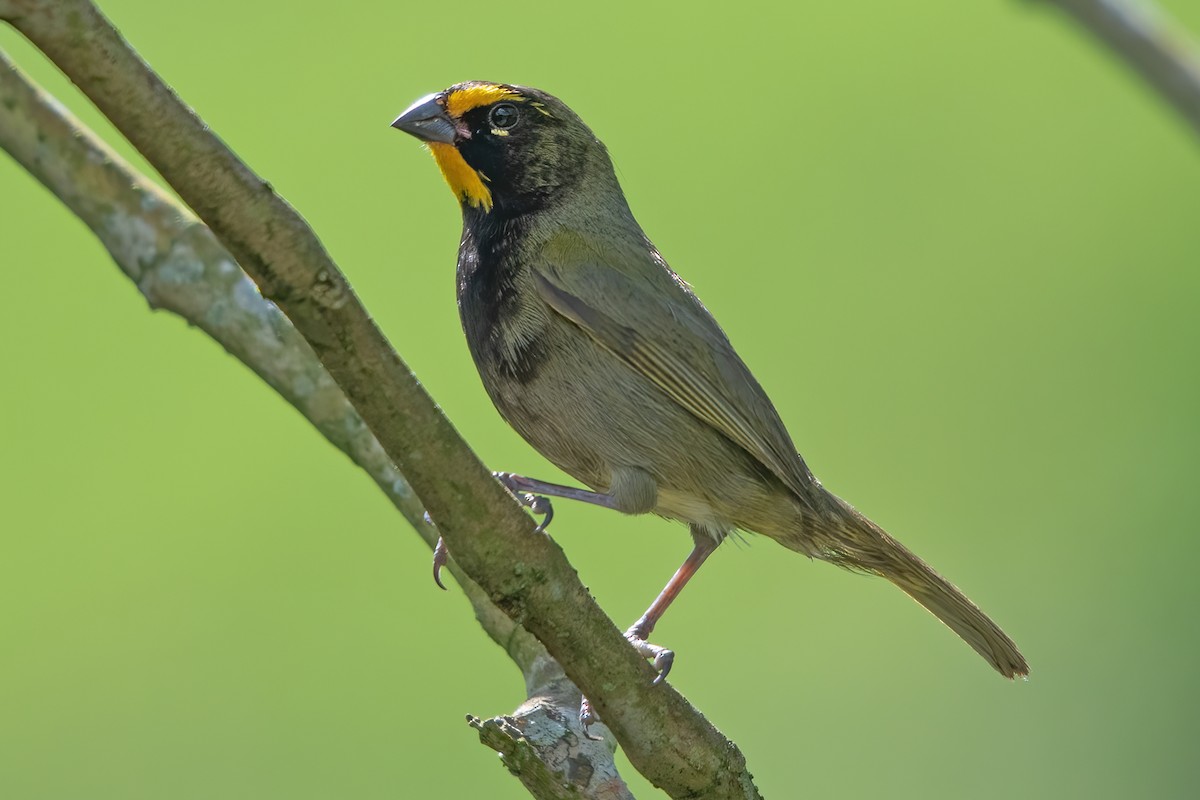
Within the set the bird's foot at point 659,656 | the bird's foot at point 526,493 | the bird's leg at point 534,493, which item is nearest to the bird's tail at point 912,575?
the bird's foot at point 659,656

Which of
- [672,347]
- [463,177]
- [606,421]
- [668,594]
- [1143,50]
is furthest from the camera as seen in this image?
[463,177]

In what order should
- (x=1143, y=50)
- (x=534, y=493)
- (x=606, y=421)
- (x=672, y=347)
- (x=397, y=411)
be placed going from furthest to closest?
(x=672, y=347)
(x=606, y=421)
(x=534, y=493)
(x=397, y=411)
(x=1143, y=50)

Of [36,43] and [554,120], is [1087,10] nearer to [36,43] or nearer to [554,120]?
[36,43]

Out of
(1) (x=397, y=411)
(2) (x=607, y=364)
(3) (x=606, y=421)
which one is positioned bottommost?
(1) (x=397, y=411)

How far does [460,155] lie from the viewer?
4594mm

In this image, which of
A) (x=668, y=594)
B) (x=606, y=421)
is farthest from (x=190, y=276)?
(x=668, y=594)

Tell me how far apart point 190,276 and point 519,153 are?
114cm

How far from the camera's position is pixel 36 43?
254 cm

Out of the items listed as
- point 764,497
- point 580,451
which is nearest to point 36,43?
point 580,451

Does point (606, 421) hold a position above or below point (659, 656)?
above

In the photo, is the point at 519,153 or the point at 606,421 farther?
the point at 519,153

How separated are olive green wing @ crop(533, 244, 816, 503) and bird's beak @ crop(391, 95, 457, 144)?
62cm

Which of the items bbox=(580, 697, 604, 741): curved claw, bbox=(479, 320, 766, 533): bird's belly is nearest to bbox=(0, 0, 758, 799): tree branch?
bbox=(580, 697, 604, 741): curved claw

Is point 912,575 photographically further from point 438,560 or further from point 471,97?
point 471,97
